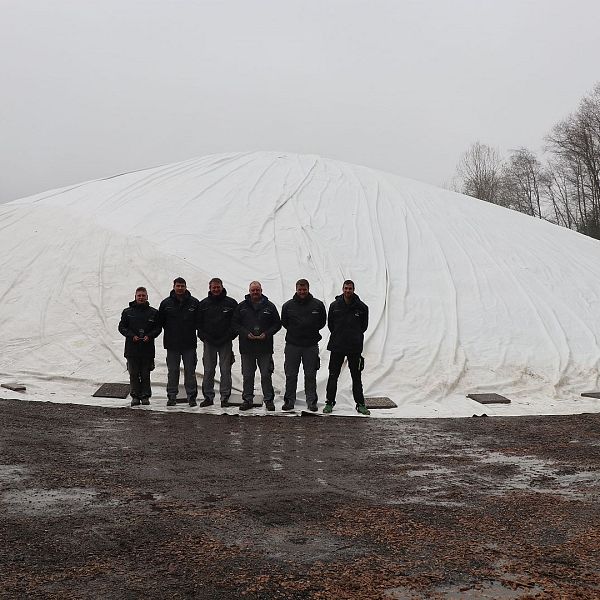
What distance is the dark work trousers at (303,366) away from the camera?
7.80m

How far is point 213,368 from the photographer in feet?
26.1

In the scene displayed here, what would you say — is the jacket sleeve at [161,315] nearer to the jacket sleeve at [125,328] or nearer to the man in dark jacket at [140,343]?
the man in dark jacket at [140,343]

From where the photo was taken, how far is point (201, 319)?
7.93 metres

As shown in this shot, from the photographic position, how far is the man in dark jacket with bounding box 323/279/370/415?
7805 mm

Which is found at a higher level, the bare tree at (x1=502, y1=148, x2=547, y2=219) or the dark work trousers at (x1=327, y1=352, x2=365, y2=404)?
the bare tree at (x1=502, y1=148, x2=547, y2=219)

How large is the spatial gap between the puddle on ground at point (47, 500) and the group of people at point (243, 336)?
13.1ft

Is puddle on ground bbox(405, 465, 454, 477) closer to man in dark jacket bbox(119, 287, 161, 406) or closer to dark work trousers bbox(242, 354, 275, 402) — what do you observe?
dark work trousers bbox(242, 354, 275, 402)

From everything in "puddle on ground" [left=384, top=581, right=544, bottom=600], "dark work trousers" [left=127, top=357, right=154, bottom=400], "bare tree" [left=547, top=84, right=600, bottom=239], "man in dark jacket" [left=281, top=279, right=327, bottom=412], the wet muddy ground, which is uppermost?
"bare tree" [left=547, top=84, right=600, bottom=239]

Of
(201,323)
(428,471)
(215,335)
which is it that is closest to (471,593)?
(428,471)

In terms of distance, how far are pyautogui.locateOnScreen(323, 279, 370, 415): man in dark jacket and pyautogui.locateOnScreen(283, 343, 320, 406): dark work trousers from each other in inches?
8.2

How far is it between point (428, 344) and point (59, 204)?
8408 mm

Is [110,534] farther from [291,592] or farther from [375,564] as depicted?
[375,564]

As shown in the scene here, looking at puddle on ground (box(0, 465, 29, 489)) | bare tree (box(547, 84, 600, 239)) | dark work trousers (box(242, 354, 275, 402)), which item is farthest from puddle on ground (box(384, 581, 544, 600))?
bare tree (box(547, 84, 600, 239))

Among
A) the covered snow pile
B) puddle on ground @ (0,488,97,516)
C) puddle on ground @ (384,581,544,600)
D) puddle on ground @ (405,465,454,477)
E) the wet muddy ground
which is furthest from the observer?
the covered snow pile
